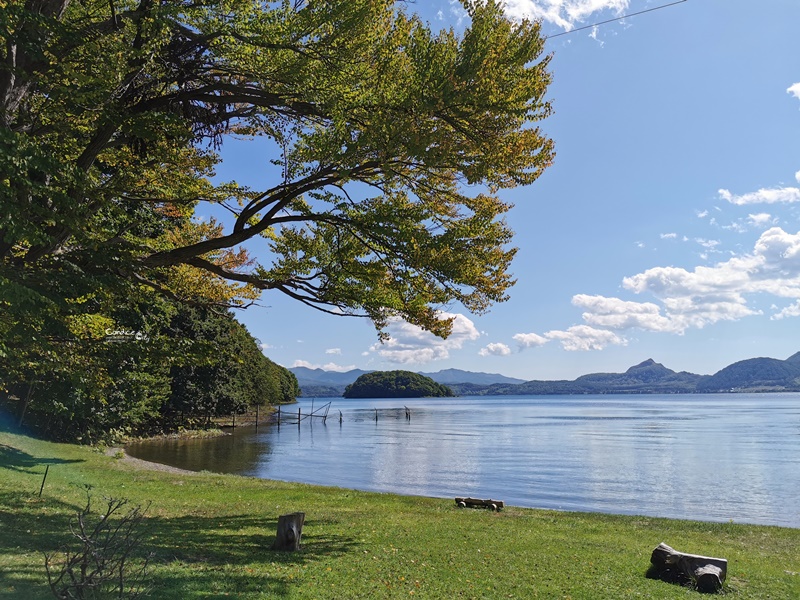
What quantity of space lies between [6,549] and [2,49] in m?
6.55

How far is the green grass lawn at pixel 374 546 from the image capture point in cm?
721

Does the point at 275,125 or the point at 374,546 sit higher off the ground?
the point at 275,125

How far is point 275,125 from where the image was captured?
10188 mm

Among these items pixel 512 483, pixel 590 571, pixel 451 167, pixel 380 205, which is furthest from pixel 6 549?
Answer: pixel 512 483

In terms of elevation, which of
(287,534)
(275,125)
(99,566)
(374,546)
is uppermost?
(275,125)

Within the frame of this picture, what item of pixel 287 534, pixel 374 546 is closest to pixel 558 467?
pixel 374 546

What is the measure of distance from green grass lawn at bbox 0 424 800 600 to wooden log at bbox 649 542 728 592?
0.26m

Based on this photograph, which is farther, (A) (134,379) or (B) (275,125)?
(A) (134,379)

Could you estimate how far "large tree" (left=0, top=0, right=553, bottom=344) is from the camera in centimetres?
680

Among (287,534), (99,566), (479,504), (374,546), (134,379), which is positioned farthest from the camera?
(134,379)

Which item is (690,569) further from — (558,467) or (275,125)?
(558,467)

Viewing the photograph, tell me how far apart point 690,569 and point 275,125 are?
410 inches

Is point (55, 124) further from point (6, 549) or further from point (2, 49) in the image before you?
point (6, 549)

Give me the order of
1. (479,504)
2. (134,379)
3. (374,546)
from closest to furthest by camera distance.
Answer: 1. (374,546)
2. (479,504)
3. (134,379)
